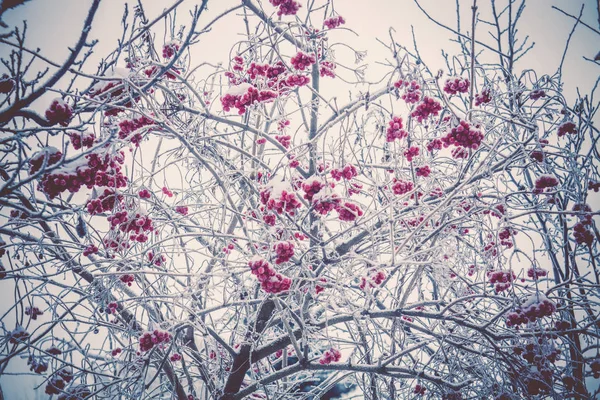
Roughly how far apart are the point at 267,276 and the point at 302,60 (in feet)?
7.39

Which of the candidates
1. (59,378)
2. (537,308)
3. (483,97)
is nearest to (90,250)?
(59,378)

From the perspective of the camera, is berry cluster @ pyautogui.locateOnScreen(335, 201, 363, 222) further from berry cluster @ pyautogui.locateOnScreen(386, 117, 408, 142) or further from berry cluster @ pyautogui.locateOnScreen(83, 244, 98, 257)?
berry cluster @ pyautogui.locateOnScreen(83, 244, 98, 257)

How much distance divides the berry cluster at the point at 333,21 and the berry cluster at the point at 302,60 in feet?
2.46

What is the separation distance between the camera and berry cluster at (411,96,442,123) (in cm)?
308

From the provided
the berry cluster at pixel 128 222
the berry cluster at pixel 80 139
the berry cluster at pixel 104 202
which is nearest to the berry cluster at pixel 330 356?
the berry cluster at pixel 128 222

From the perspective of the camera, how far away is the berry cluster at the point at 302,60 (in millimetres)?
3461

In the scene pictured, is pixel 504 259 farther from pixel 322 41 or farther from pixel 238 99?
pixel 238 99

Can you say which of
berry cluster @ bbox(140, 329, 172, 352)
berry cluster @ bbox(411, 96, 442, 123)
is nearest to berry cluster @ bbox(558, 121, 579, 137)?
berry cluster @ bbox(411, 96, 442, 123)

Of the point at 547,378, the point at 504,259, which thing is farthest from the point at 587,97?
the point at 547,378

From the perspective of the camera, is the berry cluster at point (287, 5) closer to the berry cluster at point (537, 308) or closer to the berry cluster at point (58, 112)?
the berry cluster at point (58, 112)

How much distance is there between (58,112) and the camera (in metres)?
2.39

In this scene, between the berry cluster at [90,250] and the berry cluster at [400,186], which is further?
the berry cluster at [400,186]

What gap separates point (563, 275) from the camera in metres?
4.80

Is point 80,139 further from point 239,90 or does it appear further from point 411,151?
point 411,151
